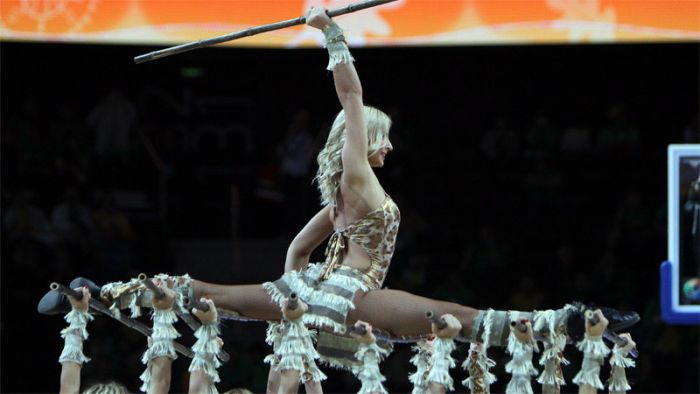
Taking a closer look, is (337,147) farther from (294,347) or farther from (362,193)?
(294,347)

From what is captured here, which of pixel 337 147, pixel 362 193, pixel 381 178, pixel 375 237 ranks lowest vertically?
pixel 375 237

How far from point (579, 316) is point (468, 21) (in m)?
3.35

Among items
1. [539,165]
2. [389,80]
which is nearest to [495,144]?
[539,165]

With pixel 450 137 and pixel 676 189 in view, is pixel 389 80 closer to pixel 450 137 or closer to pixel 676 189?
pixel 450 137

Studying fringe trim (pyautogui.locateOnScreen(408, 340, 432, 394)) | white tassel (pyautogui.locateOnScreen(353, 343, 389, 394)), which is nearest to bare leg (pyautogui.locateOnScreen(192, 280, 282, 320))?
fringe trim (pyautogui.locateOnScreen(408, 340, 432, 394))

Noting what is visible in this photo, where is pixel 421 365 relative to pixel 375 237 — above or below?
below

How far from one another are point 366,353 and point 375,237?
0.76 m

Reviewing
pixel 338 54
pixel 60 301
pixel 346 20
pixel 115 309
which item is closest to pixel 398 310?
pixel 338 54

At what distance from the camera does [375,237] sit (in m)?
4.39

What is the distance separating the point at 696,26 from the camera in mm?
6637

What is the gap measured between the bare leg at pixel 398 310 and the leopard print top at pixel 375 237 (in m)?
0.09

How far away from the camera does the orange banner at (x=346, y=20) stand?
6801mm

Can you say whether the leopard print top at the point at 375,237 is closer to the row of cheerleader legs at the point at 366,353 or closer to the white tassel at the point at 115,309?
the row of cheerleader legs at the point at 366,353

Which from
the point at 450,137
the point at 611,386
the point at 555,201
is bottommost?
the point at 611,386
